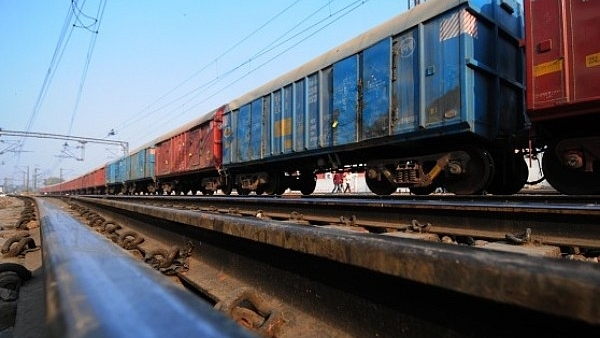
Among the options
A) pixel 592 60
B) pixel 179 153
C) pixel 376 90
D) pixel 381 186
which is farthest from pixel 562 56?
pixel 179 153

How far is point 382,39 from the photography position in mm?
7934

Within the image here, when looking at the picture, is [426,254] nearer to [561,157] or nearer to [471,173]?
[561,157]

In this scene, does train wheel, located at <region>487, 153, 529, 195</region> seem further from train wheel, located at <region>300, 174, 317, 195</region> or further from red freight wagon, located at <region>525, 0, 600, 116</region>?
train wheel, located at <region>300, 174, 317, 195</region>

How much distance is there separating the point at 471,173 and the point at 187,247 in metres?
5.03

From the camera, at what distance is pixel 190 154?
1731cm

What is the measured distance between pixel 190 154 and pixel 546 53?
14.0 m

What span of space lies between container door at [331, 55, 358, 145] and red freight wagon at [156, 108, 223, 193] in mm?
6827

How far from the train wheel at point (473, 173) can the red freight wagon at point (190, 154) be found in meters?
9.45

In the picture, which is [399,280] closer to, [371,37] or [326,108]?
[371,37]

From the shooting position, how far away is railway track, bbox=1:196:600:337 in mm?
1015

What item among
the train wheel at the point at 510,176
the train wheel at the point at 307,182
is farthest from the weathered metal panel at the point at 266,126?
the train wheel at the point at 510,176

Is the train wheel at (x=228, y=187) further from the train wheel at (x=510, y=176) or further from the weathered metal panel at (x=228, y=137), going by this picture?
the train wheel at (x=510, y=176)

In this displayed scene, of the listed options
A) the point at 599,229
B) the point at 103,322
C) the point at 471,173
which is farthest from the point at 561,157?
the point at 103,322

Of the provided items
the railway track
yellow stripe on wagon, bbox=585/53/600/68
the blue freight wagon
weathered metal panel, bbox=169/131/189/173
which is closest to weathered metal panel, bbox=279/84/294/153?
the blue freight wagon
